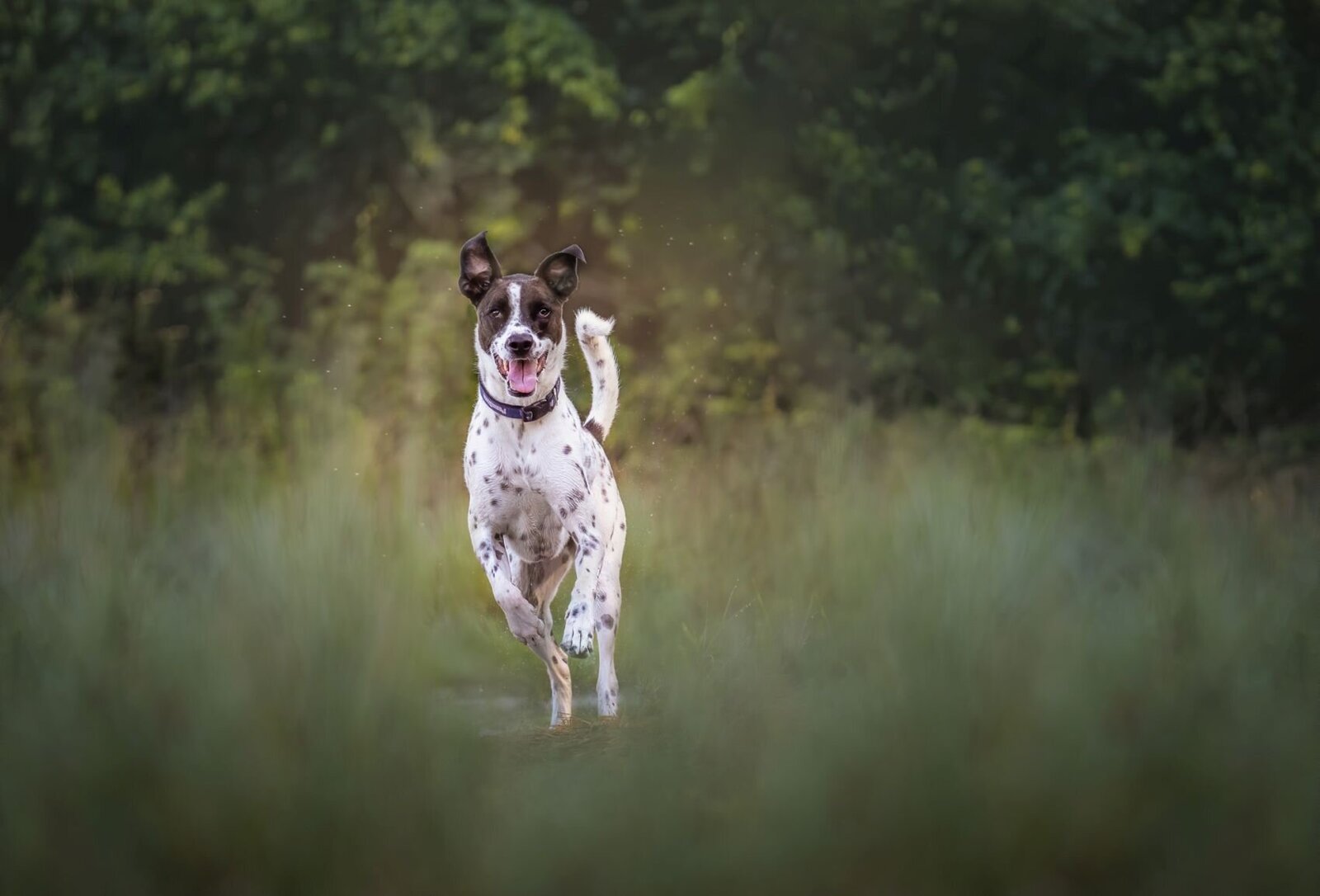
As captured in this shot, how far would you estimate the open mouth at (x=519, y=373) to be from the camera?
5.63 m

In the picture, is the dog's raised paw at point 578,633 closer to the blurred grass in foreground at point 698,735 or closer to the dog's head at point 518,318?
the blurred grass in foreground at point 698,735

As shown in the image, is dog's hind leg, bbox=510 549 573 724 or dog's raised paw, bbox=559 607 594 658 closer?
dog's raised paw, bbox=559 607 594 658

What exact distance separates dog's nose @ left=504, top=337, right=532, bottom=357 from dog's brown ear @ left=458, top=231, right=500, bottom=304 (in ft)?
1.78

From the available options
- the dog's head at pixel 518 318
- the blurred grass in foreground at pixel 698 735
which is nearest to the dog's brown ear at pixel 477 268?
the dog's head at pixel 518 318

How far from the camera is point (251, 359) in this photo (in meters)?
10.4

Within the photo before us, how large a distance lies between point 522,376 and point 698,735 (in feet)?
5.10

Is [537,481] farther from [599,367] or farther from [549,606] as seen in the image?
[599,367]

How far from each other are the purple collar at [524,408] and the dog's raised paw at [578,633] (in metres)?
0.71

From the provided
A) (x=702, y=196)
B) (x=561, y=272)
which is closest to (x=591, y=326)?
(x=561, y=272)

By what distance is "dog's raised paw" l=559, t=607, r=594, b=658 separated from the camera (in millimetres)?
5609

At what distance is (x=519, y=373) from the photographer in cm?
565

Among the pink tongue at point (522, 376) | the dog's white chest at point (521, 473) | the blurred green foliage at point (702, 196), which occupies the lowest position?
the dog's white chest at point (521, 473)

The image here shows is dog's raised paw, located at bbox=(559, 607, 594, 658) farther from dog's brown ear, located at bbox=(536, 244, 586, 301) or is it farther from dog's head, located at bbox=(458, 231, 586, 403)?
dog's brown ear, located at bbox=(536, 244, 586, 301)

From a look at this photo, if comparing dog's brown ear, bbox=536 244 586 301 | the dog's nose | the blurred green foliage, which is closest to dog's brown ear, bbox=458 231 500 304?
dog's brown ear, bbox=536 244 586 301
